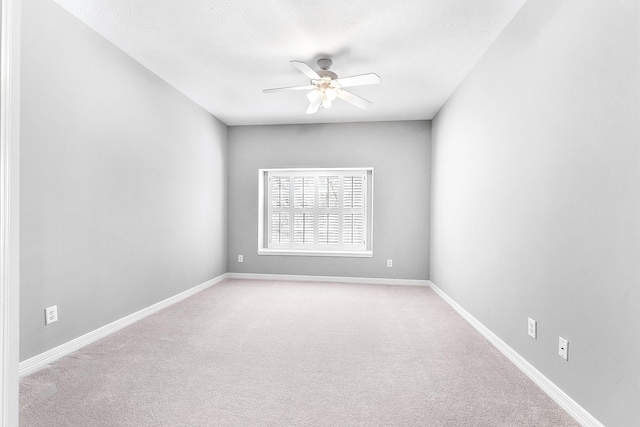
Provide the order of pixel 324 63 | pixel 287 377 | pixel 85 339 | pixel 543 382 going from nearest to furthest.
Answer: pixel 543 382
pixel 287 377
pixel 85 339
pixel 324 63

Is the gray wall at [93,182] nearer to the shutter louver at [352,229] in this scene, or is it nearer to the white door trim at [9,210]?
the white door trim at [9,210]

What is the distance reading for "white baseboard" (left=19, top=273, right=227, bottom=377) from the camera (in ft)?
7.18

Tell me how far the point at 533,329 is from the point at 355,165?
3.55 meters

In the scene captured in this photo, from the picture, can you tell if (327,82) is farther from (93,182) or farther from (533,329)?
(533,329)

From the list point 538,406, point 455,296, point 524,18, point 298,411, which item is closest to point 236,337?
point 298,411

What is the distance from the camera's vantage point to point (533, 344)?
84.7 inches

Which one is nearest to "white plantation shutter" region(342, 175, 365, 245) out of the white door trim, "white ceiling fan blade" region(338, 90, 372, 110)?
"white ceiling fan blade" region(338, 90, 372, 110)

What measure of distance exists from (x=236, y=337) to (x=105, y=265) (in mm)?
1274

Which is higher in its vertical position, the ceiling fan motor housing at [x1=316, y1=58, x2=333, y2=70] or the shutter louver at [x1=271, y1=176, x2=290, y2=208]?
the ceiling fan motor housing at [x1=316, y1=58, x2=333, y2=70]

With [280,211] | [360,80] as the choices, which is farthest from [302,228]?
[360,80]

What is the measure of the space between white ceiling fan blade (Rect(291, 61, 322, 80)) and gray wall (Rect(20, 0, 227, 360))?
162cm

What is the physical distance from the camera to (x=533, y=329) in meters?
2.15

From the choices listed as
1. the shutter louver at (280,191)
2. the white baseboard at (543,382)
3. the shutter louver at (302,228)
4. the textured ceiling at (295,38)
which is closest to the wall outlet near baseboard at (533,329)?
the white baseboard at (543,382)

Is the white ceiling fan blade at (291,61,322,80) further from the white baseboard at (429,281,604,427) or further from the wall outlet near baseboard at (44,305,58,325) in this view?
the white baseboard at (429,281,604,427)
